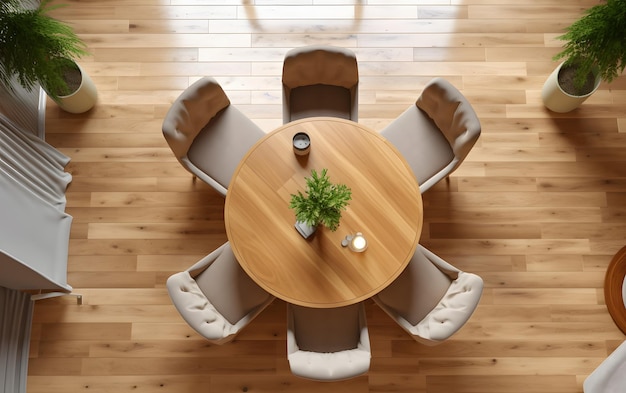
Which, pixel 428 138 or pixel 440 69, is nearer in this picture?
pixel 428 138

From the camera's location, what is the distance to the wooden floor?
3.25 m

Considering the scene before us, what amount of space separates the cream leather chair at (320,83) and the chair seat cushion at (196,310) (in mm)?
1078

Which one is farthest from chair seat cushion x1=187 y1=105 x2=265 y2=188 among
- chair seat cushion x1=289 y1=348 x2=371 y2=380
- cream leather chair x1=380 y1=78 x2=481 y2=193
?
chair seat cushion x1=289 y1=348 x2=371 y2=380

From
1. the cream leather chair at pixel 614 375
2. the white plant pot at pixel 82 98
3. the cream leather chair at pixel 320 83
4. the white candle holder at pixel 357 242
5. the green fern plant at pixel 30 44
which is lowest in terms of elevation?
the cream leather chair at pixel 614 375

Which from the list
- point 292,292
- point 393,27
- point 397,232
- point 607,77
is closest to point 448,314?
point 397,232

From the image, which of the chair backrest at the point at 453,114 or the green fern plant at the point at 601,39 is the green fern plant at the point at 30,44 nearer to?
the chair backrest at the point at 453,114

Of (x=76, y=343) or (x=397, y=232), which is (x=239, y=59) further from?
(x=76, y=343)

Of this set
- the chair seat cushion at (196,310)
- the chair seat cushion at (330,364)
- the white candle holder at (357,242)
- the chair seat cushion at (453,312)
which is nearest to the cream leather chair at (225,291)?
the chair seat cushion at (196,310)

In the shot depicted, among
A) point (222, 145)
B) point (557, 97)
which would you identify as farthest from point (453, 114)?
point (222, 145)

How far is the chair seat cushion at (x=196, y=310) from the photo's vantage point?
265 centimetres

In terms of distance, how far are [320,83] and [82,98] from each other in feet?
5.18

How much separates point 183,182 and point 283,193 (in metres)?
1.03

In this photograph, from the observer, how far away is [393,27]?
3.72m

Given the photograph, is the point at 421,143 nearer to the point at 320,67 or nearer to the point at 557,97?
the point at 320,67
